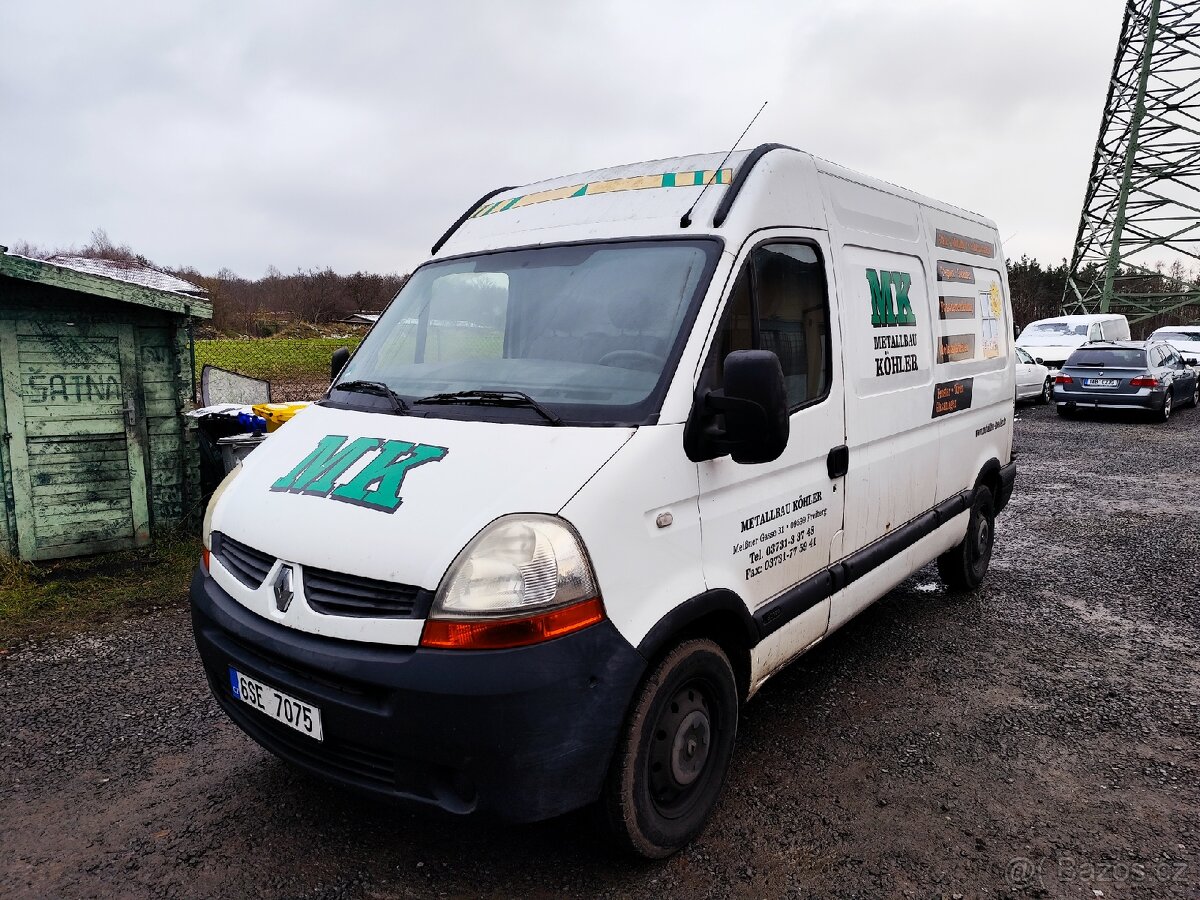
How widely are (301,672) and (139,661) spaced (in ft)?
8.52

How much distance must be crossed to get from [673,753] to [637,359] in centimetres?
131

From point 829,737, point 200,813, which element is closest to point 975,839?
point 829,737

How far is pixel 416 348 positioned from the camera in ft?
11.1

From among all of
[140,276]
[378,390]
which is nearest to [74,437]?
[140,276]

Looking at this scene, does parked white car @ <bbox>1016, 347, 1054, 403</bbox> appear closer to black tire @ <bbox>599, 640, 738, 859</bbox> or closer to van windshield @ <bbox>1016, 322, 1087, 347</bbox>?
van windshield @ <bbox>1016, 322, 1087, 347</bbox>

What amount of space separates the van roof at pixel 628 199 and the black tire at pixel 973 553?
2602 mm

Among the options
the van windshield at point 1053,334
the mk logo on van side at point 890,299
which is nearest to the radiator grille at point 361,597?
the mk logo on van side at point 890,299

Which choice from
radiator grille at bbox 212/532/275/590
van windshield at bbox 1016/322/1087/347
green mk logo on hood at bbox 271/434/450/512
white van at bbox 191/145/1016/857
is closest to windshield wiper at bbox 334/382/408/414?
white van at bbox 191/145/1016/857

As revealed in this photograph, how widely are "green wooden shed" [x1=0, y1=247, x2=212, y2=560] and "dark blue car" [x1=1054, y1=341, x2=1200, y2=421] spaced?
15.6 m

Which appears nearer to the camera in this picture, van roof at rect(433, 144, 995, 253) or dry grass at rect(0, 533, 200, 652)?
van roof at rect(433, 144, 995, 253)

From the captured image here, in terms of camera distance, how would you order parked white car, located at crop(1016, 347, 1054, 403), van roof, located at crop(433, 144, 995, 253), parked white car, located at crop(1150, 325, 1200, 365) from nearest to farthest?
van roof, located at crop(433, 144, 995, 253)
parked white car, located at crop(1016, 347, 1054, 403)
parked white car, located at crop(1150, 325, 1200, 365)

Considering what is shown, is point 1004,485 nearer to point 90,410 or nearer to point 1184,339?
point 90,410

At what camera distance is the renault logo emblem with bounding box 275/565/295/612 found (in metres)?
2.45

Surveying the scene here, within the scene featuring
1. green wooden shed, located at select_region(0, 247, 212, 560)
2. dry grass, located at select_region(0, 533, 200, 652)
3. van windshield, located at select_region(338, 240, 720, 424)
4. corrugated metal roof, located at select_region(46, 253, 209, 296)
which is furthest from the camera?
corrugated metal roof, located at select_region(46, 253, 209, 296)
